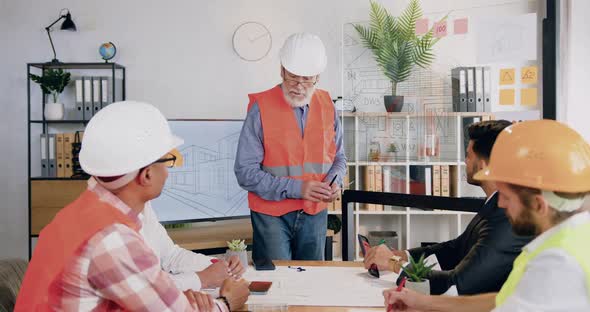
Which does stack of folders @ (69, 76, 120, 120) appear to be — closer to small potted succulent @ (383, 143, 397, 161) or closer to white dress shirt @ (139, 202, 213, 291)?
small potted succulent @ (383, 143, 397, 161)

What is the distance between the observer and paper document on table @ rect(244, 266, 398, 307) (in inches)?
82.4

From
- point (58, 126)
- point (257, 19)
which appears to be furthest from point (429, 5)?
point (58, 126)

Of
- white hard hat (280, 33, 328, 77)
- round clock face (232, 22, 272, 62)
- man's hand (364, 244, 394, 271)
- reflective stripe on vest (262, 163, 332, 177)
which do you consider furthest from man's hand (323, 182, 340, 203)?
round clock face (232, 22, 272, 62)

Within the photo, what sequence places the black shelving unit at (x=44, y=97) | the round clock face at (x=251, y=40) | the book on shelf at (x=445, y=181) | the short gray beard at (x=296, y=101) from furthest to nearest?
the round clock face at (x=251, y=40) → the black shelving unit at (x=44, y=97) → the book on shelf at (x=445, y=181) → the short gray beard at (x=296, y=101)

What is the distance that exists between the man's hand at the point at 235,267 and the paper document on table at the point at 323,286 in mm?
123

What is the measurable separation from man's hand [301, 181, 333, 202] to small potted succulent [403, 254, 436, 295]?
3.70 ft

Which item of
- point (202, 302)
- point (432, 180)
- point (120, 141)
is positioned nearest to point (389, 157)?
point (432, 180)

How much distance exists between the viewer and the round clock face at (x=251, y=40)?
18.4 ft

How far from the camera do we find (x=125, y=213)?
165 cm

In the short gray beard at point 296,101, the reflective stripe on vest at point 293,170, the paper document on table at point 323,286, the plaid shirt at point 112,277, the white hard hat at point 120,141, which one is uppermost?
the short gray beard at point 296,101

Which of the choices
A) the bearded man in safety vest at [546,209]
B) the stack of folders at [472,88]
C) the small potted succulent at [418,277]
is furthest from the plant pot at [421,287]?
the stack of folders at [472,88]

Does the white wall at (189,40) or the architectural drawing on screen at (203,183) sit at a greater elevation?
the white wall at (189,40)

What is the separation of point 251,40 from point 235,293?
3913mm

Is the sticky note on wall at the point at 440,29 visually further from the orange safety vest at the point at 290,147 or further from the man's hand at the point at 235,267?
the man's hand at the point at 235,267
